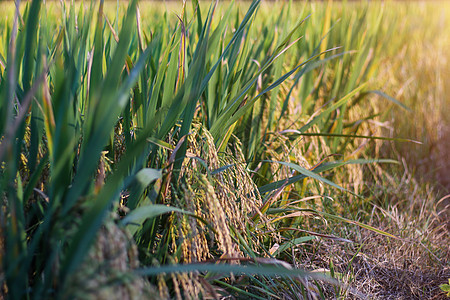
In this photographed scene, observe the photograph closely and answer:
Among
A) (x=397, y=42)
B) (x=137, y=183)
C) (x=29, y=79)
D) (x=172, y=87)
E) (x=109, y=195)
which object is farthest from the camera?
(x=397, y=42)

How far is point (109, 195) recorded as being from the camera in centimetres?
69

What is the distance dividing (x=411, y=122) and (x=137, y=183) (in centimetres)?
229

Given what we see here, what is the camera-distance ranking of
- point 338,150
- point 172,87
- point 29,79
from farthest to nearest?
point 338,150
point 172,87
point 29,79

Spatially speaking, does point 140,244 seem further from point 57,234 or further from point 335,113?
point 335,113

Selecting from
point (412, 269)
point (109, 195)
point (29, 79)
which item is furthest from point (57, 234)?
point (412, 269)

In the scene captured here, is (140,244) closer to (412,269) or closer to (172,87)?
(172,87)

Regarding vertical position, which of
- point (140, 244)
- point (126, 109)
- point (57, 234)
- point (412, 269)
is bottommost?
point (412, 269)

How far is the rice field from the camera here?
0.74 m

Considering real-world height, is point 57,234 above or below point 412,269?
above

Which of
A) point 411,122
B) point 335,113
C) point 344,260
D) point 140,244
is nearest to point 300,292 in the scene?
A: point 344,260

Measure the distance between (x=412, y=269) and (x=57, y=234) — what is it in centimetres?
123

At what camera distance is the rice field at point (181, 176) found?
745mm

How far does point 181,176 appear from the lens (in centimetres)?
109

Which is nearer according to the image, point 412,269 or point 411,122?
point 412,269
